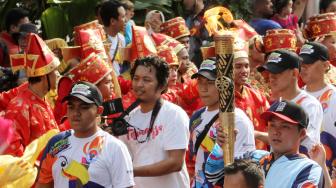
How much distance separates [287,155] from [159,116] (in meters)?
1.69

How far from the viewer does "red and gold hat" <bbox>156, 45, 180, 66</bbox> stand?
10227 mm

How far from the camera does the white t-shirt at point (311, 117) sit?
7738 millimetres

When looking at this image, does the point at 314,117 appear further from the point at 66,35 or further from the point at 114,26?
the point at 66,35

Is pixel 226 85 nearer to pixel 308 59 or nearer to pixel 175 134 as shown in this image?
pixel 175 134

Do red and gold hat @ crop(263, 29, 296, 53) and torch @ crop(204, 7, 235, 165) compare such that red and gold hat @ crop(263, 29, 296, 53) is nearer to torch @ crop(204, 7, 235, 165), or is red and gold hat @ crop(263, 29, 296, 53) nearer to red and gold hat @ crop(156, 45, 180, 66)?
red and gold hat @ crop(156, 45, 180, 66)

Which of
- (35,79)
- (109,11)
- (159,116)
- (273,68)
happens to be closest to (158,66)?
(159,116)

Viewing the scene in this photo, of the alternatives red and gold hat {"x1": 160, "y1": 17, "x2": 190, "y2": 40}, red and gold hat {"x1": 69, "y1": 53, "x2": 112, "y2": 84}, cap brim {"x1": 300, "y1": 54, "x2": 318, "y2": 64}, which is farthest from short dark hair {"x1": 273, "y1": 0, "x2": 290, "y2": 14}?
red and gold hat {"x1": 69, "y1": 53, "x2": 112, "y2": 84}

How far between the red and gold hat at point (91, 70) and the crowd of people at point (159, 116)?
11 mm

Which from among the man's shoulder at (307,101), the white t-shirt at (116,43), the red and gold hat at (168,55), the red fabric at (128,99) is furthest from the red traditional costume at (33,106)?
the man's shoulder at (307,101)

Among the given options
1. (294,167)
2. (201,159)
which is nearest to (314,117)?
(201,159)

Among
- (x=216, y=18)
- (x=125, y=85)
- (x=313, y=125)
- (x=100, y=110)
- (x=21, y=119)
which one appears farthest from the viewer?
(x=125, y=85)

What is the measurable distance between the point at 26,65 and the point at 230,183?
317 cm

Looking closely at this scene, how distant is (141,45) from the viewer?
1027 centimetres

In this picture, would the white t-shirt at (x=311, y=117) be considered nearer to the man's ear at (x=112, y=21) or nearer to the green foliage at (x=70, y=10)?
the man's ear at (x=112, y=21)
